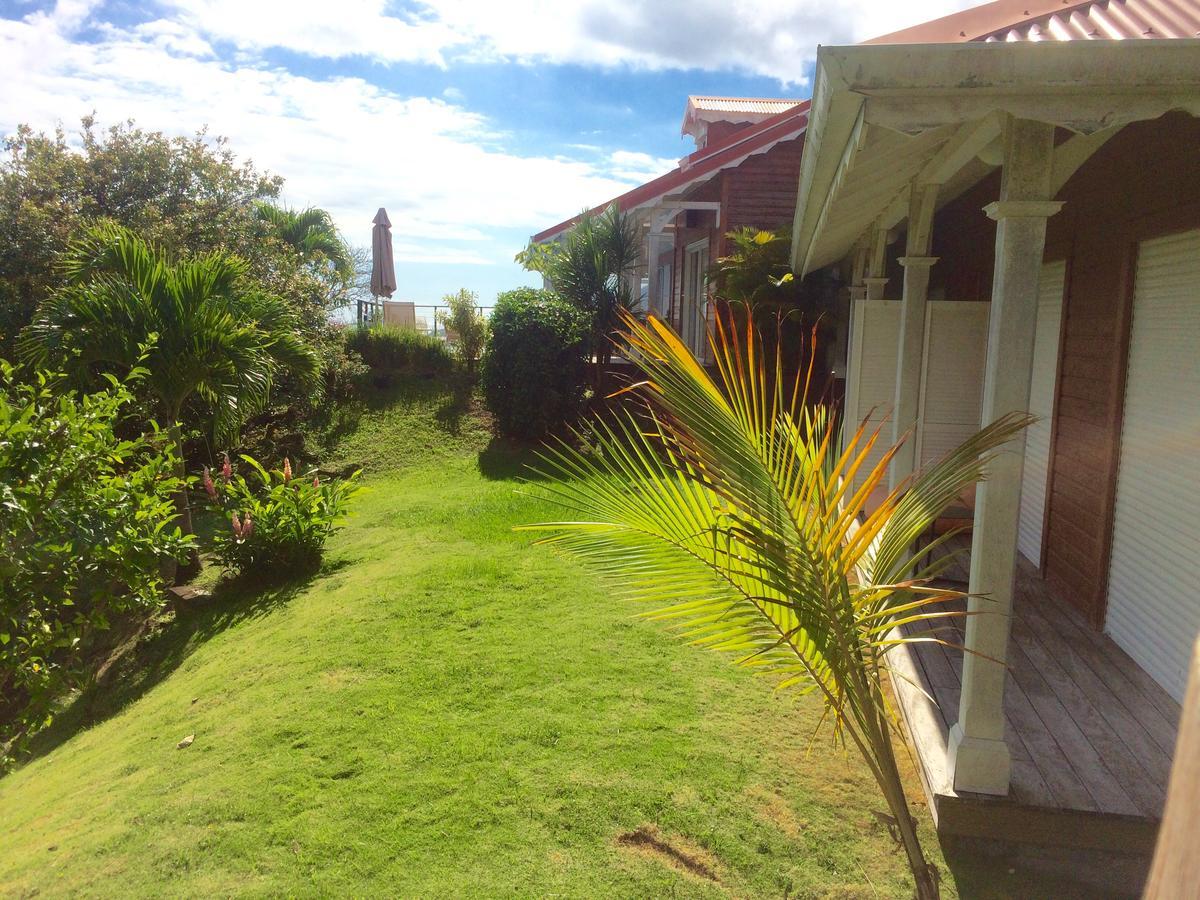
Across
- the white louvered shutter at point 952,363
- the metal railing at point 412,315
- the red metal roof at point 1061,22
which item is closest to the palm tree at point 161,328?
the white louvered shutter at point 952,363

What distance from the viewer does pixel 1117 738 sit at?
3826 millimetres

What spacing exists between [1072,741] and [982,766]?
0.75m

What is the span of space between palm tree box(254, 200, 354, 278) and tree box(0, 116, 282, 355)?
10.7 ft

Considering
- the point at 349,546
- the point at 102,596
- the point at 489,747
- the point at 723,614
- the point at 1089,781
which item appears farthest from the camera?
the point at 349,546

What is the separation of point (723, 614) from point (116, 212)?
1377cm

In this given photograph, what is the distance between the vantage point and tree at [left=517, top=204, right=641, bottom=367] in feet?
43.5

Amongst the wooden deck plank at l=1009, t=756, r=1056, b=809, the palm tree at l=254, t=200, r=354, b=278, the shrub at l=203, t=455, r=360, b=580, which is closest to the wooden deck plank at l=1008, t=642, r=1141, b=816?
the wooden deck plank at l=1009, t=756, r=1056, b=809

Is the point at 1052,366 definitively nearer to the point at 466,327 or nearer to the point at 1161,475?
the point at 1161,475

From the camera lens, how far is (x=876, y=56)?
242cm

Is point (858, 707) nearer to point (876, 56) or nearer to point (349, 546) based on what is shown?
point (876, 56)

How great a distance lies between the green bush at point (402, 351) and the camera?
15281 millimetres

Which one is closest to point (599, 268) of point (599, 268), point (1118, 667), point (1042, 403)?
point (599, 268)

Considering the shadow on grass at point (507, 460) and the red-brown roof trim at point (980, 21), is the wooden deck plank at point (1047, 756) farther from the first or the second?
the shadow on grass at point (507, 460)

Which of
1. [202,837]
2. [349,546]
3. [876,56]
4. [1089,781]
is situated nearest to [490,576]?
[349,546]
